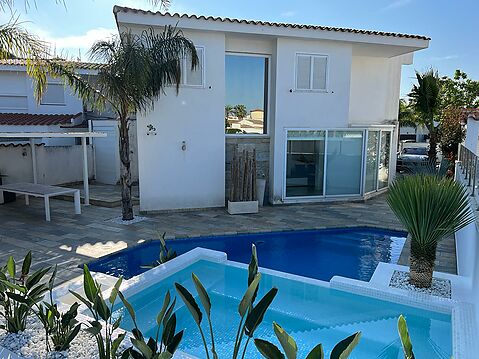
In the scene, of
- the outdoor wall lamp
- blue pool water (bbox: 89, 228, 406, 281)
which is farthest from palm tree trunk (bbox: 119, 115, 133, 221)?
blue pool water (bbox: 89, 228, 406, 281)

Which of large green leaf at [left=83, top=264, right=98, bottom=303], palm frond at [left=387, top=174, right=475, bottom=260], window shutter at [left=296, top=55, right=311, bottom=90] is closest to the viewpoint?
large green leaf at [left=83, top=264, right=98, bottom=303]

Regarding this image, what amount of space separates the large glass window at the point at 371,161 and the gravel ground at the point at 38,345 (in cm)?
1379

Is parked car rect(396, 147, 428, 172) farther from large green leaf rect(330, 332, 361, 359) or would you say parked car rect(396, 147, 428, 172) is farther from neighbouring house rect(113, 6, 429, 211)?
large green leaf rect(330, 332, 361, 359)

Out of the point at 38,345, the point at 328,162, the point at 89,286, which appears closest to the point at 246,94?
the point at 328,162

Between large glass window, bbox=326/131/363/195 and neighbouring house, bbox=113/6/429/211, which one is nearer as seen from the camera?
neighbouring house, bbox=113/6/429/211

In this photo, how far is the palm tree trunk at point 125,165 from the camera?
11.9 m

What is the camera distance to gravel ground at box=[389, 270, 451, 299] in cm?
686

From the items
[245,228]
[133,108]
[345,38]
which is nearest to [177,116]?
[133,108]

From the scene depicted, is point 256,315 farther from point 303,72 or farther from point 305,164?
point 303,72

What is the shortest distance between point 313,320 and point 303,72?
10413 millimetres

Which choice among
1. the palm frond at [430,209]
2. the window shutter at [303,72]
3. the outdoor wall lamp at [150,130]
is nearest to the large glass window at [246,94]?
the window shutter at [303,72]

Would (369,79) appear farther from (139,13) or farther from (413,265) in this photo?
(413,265)

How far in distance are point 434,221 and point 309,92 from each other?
909cm

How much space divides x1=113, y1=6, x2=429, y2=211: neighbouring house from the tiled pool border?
5612 millimetres
